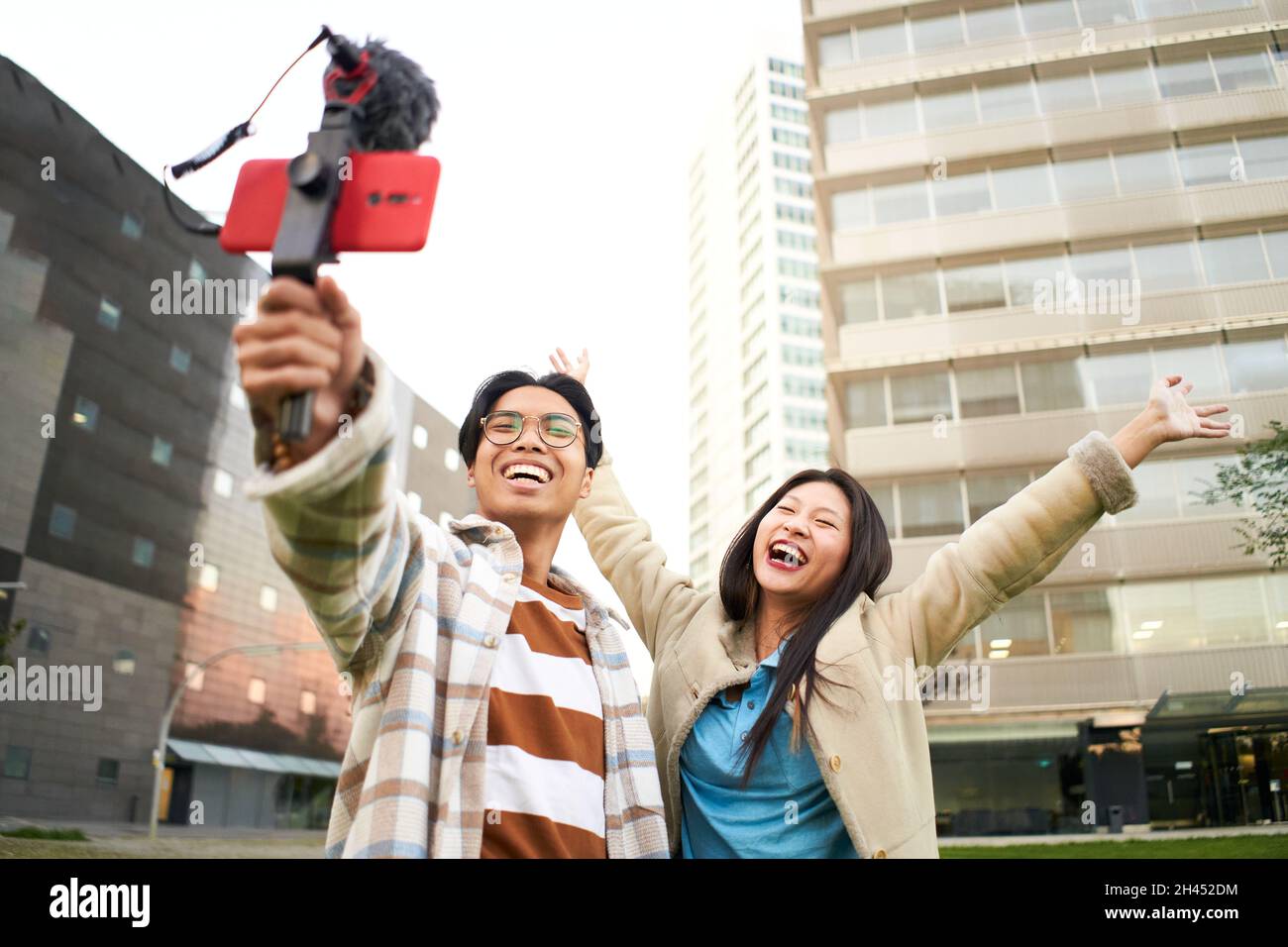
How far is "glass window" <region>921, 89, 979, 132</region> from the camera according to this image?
23219 mm

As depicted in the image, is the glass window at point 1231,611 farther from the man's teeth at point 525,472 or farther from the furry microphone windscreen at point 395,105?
the furry microphone windscreen at point 395,105

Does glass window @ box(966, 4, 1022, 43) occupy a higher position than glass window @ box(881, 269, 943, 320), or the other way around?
glass window @ box(966, 4, 1022, 43)

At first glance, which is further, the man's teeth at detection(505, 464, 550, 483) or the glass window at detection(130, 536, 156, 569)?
the glass window at detection(130, 536, 156, 569)

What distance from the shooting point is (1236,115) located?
20.5m

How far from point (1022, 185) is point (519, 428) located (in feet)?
77.1

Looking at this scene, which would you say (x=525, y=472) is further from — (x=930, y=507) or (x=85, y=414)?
(x=85, y=414)

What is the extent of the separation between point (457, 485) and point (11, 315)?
20940mm

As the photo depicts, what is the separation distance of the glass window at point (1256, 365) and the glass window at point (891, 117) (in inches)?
376

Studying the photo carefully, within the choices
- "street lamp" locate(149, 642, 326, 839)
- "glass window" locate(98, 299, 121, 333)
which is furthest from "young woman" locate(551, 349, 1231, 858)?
"glass window" locate(98, 299, 121, 333)

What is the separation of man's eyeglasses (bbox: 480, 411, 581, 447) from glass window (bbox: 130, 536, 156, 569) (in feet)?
116

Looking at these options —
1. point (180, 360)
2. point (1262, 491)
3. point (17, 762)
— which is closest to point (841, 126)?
point (1262, 491)

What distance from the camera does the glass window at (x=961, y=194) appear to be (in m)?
22.6

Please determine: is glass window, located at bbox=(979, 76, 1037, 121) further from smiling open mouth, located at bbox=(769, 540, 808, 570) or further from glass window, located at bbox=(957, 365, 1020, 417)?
smiling open mouth, located at bbox=(769, 540, 808, 570)

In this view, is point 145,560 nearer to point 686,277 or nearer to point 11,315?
point 11,315
